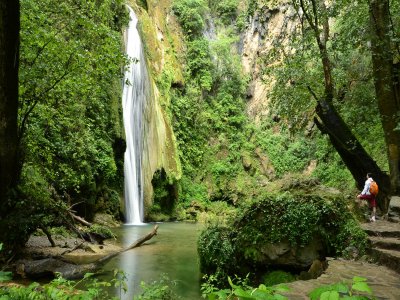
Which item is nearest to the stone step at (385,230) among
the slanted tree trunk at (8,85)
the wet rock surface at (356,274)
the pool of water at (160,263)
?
the wet rock surface at (356,274)

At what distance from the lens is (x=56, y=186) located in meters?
13.7

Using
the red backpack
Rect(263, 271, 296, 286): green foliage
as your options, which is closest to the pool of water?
Rect(263, 271, 296, 286): green foliage

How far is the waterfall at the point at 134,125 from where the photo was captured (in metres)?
19.8

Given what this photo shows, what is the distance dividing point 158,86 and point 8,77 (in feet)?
65.7

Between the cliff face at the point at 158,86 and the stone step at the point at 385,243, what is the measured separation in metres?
14.5

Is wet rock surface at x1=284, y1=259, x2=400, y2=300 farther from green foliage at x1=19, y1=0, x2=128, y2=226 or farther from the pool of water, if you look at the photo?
green foliage at x1=19, y1=0, x2=128, y2=226

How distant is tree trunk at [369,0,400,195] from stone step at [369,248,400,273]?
328 cm

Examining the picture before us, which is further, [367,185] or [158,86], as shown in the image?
[158,86]

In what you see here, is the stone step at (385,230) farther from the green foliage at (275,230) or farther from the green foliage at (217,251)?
the green foliage at (217,251)

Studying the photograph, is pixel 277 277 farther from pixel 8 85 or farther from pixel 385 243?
pixel 8 85

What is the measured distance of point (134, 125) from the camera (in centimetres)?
2122

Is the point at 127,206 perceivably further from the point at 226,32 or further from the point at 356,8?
the point at 226,32

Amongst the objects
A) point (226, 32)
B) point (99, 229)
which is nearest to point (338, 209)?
point (99, 229)

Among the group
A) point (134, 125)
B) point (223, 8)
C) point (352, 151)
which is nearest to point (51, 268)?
point (352, 151)
